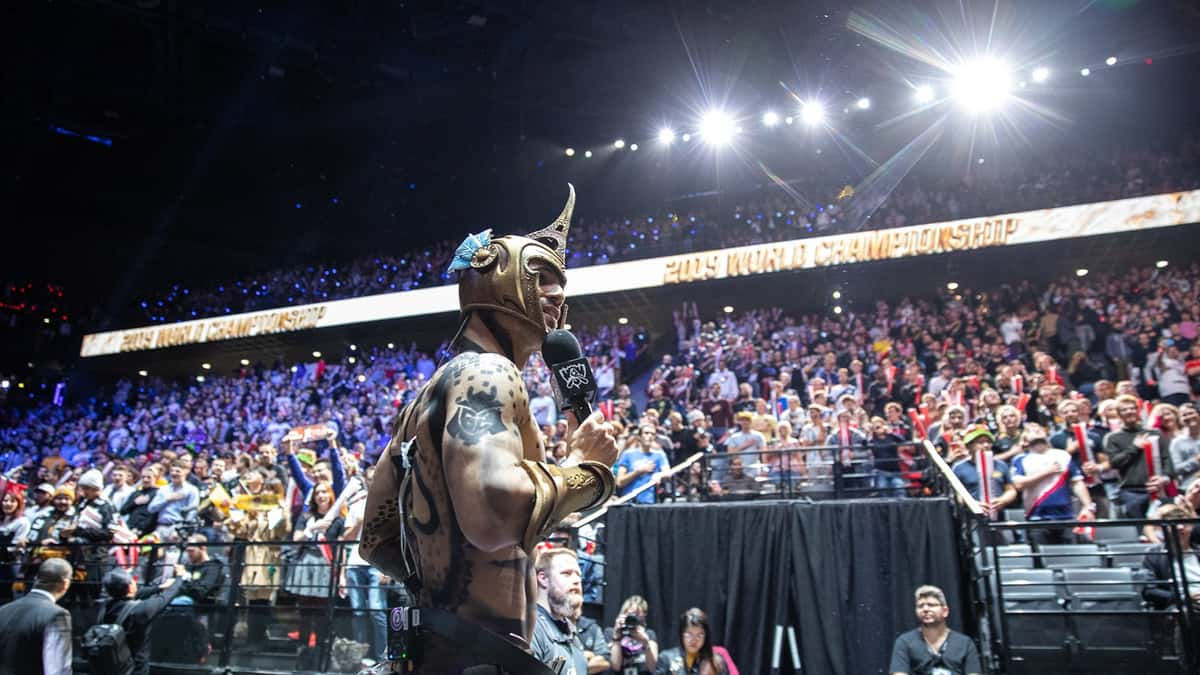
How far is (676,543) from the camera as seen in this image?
303 inches

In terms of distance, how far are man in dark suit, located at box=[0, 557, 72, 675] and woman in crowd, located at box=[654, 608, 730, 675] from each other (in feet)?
13.5

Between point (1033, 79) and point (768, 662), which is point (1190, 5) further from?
point (768, 662)

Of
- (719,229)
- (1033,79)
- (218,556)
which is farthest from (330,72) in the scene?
(1033,79)

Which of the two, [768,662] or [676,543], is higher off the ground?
[676,543]

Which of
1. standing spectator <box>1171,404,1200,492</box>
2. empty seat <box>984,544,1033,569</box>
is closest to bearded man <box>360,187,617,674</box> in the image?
empty seat <box>984,544,1033,569</box>

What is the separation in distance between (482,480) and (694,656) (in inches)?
180

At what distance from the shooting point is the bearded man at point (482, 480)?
6.02 ft

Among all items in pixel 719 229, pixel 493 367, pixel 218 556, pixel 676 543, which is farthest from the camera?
pixel 719 229

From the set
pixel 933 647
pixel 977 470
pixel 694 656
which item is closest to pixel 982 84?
pixel 977 470

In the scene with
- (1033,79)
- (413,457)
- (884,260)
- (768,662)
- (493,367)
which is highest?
(1033,79)

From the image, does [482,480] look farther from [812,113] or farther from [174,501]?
[812,113]

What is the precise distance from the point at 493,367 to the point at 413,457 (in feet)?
1.06

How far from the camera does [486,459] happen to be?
5.96 ft

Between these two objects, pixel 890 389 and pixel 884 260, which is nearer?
pixel 890 389
